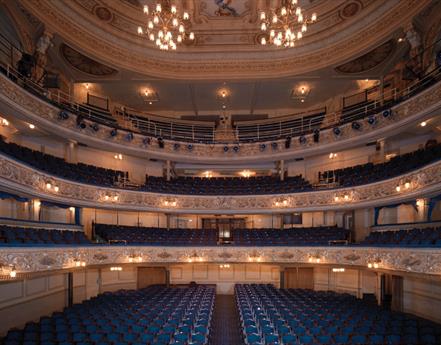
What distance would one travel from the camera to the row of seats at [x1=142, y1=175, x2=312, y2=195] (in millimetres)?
22578

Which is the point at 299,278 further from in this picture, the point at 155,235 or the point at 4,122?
the point at 4,122

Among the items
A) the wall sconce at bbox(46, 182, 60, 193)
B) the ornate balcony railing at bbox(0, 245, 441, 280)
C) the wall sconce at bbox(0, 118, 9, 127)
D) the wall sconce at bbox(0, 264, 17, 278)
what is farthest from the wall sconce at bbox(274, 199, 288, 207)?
the wall sconce at bbox(0, 118, 9, 127)

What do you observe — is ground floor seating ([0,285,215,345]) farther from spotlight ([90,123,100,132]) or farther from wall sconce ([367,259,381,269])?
spotlight ([90,123,100,132])

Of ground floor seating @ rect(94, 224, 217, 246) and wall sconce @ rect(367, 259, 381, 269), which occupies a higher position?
ground floor seating @ rect(94, 224, 217, 246)

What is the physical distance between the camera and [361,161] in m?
22.2

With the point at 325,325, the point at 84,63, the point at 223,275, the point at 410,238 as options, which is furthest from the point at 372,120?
the point at 84,63

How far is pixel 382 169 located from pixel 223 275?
12153 millimetres

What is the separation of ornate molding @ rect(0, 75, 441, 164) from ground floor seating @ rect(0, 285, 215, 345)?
8604 mm

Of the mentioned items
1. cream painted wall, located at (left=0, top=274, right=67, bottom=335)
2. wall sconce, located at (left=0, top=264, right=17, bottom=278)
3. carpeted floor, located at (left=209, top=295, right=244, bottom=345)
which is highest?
wall sconce, located at (left=0, top=264, right=17, bottom=278)

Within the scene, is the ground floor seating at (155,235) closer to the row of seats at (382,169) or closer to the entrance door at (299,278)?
the entrance door at (299,278)

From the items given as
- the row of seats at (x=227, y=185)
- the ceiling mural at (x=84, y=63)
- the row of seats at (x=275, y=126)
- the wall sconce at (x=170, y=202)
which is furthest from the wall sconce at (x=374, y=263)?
the ceiling mural at (x=84, y=63)

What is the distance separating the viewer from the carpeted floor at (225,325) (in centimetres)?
1310

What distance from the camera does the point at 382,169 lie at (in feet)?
61.8

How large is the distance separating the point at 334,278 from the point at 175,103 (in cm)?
1615
